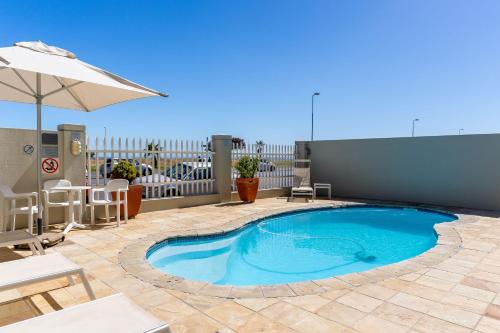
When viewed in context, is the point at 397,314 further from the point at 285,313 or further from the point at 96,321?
the point at 96,321

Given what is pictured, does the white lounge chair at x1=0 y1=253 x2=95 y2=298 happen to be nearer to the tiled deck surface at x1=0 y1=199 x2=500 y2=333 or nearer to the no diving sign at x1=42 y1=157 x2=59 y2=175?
the tiled deck surface at x1=0 y1=199 x2=500 y2=333

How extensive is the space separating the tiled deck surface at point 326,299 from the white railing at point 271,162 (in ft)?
18.9

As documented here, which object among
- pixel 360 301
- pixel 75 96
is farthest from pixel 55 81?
pixel 360 301

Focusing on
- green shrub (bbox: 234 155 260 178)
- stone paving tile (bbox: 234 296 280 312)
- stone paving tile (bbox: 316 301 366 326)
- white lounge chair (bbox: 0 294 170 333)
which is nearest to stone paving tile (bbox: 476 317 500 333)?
stone paving tile (bbox: 316 301 366 326)

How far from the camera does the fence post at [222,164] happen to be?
8883 mm

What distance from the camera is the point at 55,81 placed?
4.82 meters

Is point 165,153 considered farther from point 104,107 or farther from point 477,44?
point 477,44

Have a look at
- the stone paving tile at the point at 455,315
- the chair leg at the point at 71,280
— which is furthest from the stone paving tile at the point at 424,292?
the chair leg at the point at 71,280

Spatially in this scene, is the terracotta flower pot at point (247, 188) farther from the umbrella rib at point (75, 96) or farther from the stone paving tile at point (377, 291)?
the stone paving tile at point (377, 291)

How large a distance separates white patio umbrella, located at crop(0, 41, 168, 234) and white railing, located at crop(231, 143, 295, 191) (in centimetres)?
475

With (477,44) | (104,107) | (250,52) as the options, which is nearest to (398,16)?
(477,44)

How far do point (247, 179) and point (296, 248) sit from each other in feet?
12.2

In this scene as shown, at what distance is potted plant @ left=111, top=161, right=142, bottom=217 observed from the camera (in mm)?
6461

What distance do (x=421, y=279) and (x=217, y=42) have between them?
9.71 m
